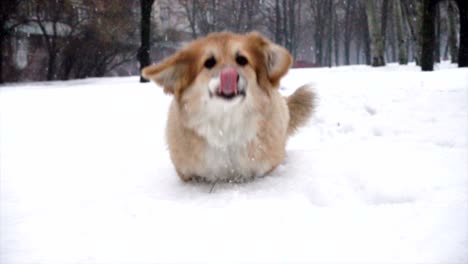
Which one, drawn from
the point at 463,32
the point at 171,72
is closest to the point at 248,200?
the point at 171,72

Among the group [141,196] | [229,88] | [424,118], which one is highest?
[229,88]

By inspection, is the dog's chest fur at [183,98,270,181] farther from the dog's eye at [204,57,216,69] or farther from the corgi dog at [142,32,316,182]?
the dog's eye at [204,57,216,69]

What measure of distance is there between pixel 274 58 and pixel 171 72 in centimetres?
68

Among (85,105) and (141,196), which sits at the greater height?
(85,105)

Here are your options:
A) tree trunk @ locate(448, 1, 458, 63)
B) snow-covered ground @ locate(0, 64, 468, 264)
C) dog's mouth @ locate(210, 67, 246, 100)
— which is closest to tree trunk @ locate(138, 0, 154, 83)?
snow-covered ground @ locate(0, 64, 468, 264)

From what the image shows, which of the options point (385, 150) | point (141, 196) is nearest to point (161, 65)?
point (141, 196)

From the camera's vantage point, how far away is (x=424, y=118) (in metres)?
4.60

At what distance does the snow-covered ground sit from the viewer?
1.69 m

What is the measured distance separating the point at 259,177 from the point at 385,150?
1106 mm

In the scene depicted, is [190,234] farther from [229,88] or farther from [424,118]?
[424,118]

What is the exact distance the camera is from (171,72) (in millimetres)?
2754

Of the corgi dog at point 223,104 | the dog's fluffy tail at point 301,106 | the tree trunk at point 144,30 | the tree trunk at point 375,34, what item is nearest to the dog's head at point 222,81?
the corgi dog at point 223,104

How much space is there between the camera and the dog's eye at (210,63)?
2637 mm

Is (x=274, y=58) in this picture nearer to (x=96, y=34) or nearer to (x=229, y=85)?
(x=229, y=85)
